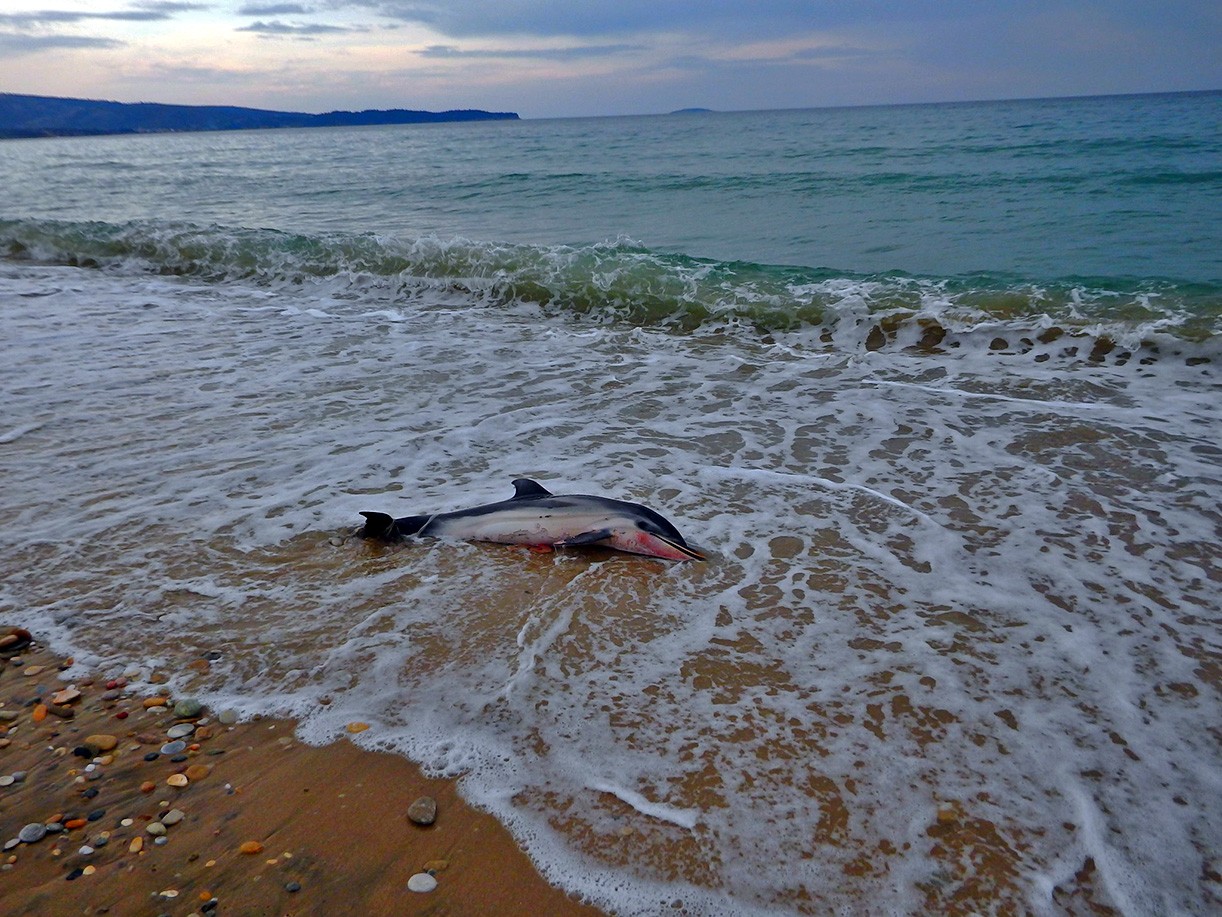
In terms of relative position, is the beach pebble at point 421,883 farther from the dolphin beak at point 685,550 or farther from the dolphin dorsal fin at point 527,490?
the dolphin dorsal fin at point 527,490

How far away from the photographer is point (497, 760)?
2.90 m

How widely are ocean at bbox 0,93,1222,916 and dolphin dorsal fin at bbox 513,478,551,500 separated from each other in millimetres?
346

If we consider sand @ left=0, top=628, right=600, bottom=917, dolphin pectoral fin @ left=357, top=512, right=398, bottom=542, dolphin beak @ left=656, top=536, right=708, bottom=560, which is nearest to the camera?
sand @ left=0, top=628, right=600, bottom=917

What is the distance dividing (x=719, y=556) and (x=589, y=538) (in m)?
0.71

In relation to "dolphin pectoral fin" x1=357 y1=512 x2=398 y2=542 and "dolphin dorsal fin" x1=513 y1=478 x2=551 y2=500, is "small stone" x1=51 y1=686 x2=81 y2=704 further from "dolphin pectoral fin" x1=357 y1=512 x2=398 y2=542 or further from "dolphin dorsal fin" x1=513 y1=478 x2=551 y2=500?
"dolphin dorsal fin" x1=513 y1=478 x2=551 y2=500

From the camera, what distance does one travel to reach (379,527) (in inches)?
175

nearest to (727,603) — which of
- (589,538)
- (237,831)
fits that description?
(589,538)

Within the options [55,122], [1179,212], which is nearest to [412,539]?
[1179,212]

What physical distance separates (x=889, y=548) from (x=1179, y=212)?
45.5 ft

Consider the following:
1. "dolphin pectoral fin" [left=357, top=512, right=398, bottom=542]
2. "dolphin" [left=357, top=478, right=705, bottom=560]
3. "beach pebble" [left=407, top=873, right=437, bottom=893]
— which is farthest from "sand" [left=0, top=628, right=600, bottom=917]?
Answer: "dolphin" [left=357, top=478, right=705, bottom=560]

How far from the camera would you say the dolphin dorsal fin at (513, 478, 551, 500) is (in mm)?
4578

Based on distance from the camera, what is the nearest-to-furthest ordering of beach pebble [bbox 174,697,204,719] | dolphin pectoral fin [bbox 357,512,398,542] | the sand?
1. the sand
2. beach pebble [bbox 174,697,204,719]
3. dolphin pectoral fin [bbox 357,512,398,542]

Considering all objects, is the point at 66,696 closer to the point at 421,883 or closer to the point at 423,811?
the point at 423,811

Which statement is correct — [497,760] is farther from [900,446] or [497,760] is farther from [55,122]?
[55,122]
